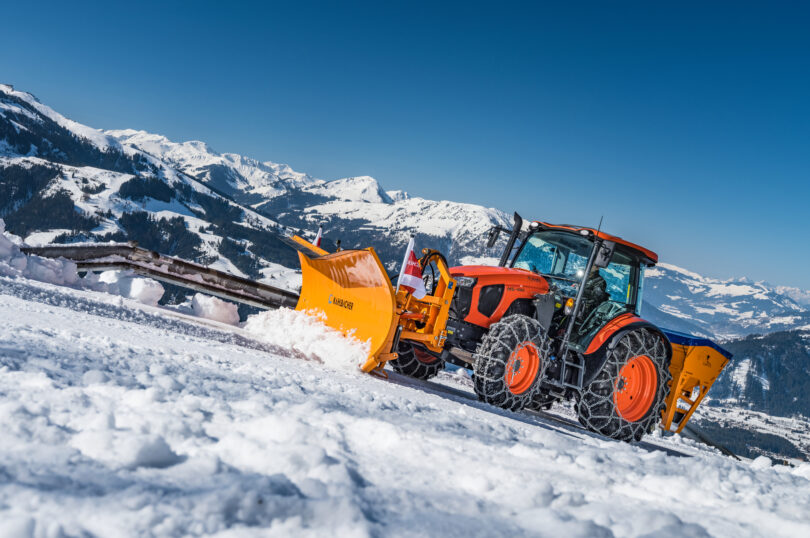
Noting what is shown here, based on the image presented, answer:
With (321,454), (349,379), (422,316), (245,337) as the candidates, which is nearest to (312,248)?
(245,337)

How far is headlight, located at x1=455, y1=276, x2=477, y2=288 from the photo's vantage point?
19.5ft

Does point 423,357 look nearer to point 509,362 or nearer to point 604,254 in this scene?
point 509,362

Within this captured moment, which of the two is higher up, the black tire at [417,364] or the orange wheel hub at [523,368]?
the orange wheel hub at [523,368]

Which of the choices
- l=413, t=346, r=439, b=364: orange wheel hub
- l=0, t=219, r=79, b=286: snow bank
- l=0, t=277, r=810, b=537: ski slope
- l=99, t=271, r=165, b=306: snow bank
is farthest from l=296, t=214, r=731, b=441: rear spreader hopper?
l=0, t=219, r=79, b=286: snow bank

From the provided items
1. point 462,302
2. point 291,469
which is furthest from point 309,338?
point 291,469

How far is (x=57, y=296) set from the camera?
616cm

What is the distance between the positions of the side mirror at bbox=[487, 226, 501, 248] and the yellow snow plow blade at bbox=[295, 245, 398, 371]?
182 centimetres

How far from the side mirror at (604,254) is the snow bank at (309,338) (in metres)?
2.69

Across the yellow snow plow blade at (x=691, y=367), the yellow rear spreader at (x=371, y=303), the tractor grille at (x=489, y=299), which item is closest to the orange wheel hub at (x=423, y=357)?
the yellow rear spreader at (x=371, y=303)

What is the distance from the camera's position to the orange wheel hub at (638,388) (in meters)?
6.13

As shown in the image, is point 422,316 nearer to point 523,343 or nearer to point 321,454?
point 523,343

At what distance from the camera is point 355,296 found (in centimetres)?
616

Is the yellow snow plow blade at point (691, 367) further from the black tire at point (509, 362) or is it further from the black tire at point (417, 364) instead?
the black tire at point (509, 362)

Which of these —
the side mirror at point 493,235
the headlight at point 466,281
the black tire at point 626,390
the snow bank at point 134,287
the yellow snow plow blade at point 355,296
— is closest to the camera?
the yellow snow plow blade at point 355,296
